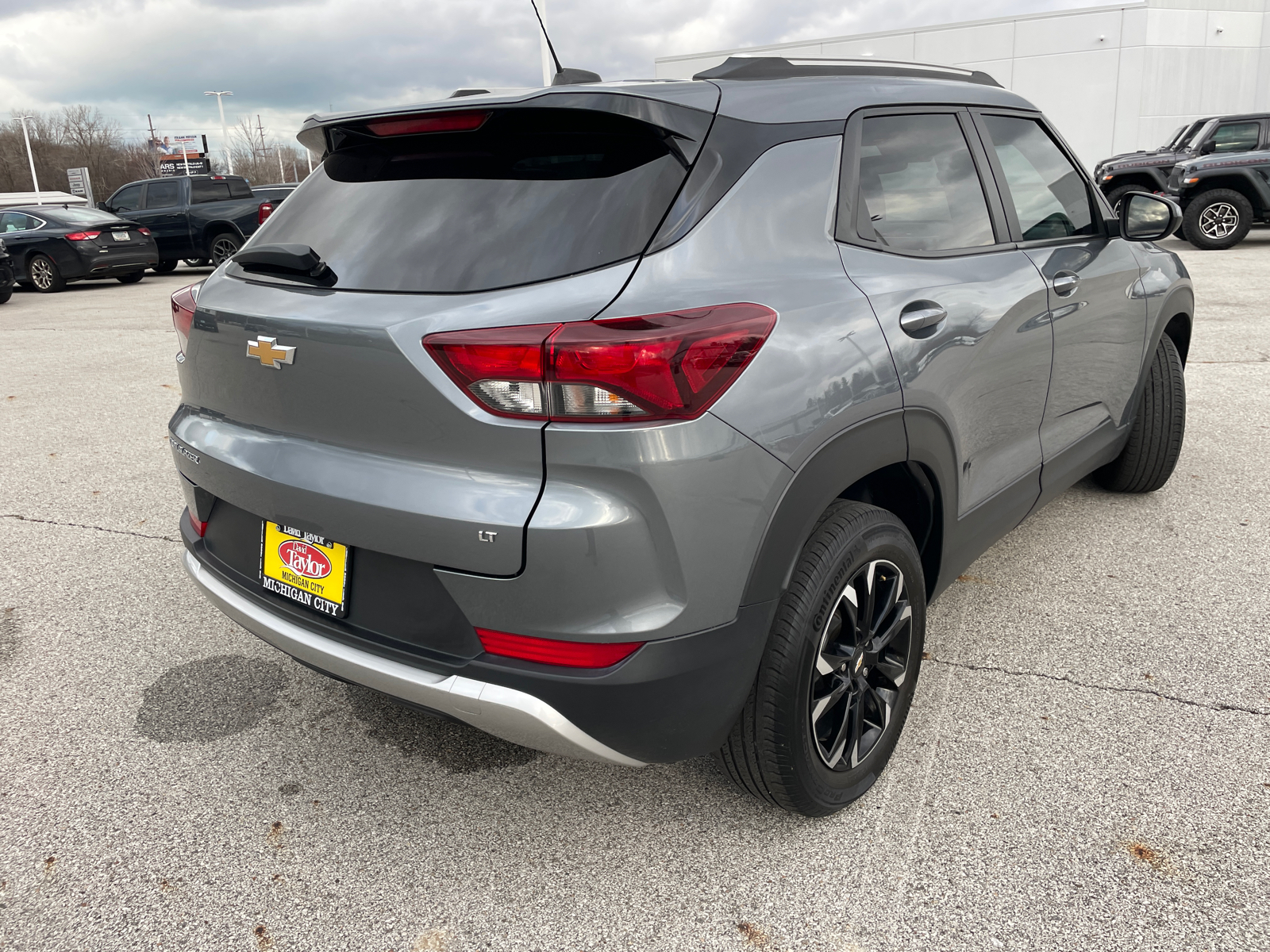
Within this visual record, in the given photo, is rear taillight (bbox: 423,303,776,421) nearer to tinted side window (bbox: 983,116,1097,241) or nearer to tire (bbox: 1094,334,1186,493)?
Result: tinted side window (bbox: 983,116,1097,241)

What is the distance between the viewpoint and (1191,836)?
216 cm

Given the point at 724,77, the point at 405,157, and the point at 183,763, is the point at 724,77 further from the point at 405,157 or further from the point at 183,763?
the point at 183,763

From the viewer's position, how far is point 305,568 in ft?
6.89

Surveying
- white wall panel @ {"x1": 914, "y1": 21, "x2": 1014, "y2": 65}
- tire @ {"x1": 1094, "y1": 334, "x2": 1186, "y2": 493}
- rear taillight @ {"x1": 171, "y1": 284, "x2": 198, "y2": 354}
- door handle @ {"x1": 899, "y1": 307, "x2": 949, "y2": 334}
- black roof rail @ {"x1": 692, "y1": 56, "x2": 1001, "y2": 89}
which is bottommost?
tire @ {"x1": 1094, "y1": 334, "x2": 1186, "y2": 493}

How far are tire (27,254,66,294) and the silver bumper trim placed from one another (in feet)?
51.7

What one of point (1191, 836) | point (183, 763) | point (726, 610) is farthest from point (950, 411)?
point (183, 763)

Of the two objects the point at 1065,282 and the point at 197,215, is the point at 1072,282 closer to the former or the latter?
the point at 1065,282

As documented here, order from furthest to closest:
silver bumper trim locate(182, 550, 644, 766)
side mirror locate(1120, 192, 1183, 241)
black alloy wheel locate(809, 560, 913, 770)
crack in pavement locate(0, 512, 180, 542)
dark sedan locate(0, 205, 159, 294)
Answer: dark sedan locate(0, 205, 159, 294)
crack in pavement locate(0, 512, 180, 542)
side mirror locate(1120, 192, 1183, 241)
black alloy wheel locate(809, 560, 913, 770)
silver bumper trim locate(182, 550, 644, 766)

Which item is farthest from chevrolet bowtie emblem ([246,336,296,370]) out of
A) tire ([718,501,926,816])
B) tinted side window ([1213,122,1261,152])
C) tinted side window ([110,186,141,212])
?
tinted side window ([110,186,141,212])

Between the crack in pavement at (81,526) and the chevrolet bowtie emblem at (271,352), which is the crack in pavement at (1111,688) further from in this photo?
the crack in pavement at (81,526)

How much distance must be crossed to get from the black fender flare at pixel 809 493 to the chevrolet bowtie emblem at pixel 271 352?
1071 mm

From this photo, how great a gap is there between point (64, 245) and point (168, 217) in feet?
6.57

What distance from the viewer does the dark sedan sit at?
578 inches

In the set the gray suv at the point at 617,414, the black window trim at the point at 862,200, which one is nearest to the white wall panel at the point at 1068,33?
the black window trim at the point at 862,200
